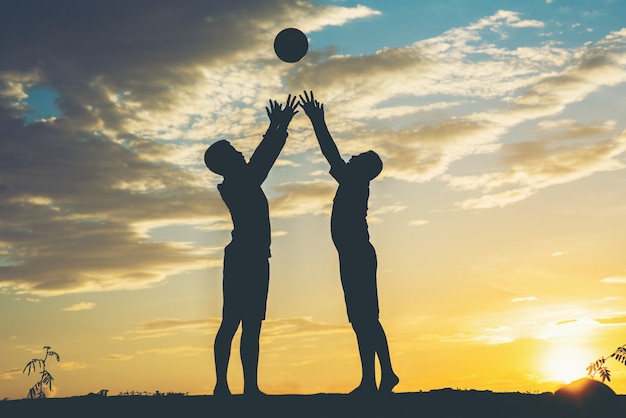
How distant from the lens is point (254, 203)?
41.9 feet

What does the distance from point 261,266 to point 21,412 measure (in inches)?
150

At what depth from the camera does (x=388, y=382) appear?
501 inches

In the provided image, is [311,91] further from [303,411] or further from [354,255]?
[303,411]

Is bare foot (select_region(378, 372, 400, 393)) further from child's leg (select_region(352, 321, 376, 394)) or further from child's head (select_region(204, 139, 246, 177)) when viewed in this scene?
child's head (select_region(204, 139, 246, 177))

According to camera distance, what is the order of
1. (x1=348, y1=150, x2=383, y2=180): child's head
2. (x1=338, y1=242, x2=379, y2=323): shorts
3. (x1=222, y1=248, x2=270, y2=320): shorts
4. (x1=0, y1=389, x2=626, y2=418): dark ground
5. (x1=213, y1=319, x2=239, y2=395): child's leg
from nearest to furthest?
(x1=0, y1=389, x2=626, y2=418): dark ground → (x1=213, y1=319, x2=239, y2=395): child's leg → (x1=222, y1=248, x2=270, y2=320): shorts → (x1=338, y1=242, x2=379, y2=323): shorts → (x1=348, y1=150, x2=383, y2=180): child's head

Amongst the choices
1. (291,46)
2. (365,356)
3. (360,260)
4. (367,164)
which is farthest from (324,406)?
(291,46)

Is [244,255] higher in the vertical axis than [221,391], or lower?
higher

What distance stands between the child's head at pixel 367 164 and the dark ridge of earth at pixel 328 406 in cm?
342

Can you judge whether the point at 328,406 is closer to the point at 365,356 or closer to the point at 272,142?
the point at 365,356

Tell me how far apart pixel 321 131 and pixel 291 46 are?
206 cm

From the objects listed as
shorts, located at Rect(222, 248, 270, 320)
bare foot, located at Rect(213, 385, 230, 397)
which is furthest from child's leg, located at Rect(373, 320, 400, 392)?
bare foot, located at Rect(213, 385, 230, 397)

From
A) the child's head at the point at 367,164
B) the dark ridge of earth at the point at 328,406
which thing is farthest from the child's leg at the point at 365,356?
the child's head at the point at 367,164

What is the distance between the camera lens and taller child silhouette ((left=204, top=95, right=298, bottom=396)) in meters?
12.5

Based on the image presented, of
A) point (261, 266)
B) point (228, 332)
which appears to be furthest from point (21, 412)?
point (261, 266)
